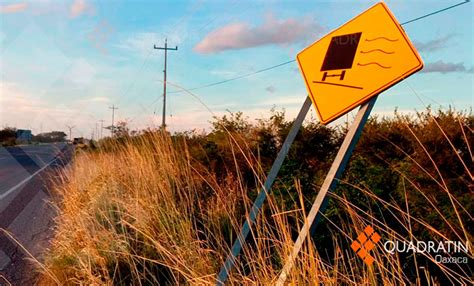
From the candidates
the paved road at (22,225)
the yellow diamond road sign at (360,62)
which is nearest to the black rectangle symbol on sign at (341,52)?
the yellow diamond road sign at (360,62)

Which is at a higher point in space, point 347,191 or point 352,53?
point 352,53

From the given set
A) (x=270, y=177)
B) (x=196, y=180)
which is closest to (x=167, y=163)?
(x=196, y=180)

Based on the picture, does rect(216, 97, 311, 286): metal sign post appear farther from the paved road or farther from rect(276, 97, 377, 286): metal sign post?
the paved road

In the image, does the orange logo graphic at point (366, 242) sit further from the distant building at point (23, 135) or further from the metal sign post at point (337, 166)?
the distant building at point (23, 135)

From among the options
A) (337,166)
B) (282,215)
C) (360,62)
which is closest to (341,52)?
(360,62)

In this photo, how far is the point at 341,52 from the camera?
9.34 ft

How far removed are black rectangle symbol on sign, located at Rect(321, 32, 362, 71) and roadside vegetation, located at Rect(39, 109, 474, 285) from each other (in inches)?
25.7

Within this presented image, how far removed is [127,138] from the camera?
32.7 ft

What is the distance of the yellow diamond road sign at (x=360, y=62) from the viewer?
2531 mm

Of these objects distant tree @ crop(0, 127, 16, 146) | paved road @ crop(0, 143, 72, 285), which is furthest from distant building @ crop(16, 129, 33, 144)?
paved road @ crop(0, 143, 72, 285)

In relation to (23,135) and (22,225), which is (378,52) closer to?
(22,225)

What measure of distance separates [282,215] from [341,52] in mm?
1637

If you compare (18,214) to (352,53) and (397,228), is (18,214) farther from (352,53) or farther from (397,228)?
(352,53)

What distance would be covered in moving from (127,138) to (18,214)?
9.13ft
